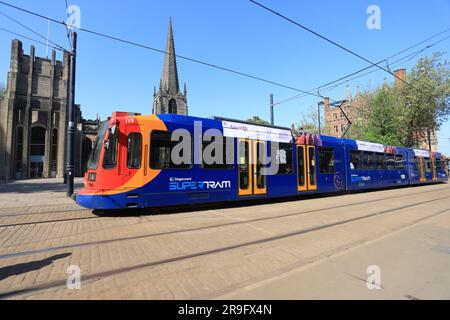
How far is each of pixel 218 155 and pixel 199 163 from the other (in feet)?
2.66

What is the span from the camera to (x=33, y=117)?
118ft

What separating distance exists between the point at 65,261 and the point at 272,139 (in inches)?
318

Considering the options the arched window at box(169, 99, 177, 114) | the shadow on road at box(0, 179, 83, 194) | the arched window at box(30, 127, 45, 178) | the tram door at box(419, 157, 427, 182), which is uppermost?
the arched window at box(169, 99, 177, 114)

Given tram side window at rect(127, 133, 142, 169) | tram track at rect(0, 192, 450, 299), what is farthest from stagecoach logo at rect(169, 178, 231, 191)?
tram track at rect(0, 192, 450, 299)

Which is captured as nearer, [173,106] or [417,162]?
[417,162]

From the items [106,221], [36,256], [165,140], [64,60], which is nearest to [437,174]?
[165,140]

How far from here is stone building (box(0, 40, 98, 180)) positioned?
34.6 m

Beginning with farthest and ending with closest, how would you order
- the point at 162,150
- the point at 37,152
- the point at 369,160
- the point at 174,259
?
the point at 37,152, the point at 369,160, the point at 162,150, the point at 174,259

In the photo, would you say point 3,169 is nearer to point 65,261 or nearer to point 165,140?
point 165,140

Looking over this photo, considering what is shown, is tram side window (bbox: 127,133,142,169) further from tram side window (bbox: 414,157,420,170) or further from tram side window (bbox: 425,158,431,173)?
tram side window (bbox: 425,158,431,173)

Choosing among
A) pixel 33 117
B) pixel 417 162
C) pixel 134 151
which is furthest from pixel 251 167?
pixel 33 117

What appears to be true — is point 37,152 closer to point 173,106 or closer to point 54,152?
point 54,152

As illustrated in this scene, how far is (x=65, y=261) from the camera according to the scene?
404 cm

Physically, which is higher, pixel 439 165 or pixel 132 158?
pixel 439 165
